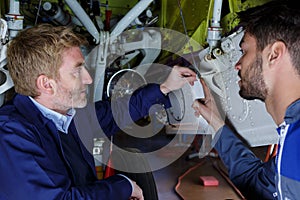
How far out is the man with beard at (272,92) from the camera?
2.87ft

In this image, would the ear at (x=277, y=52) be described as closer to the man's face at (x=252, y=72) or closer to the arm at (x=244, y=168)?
the man's face at (x=252, y=72)

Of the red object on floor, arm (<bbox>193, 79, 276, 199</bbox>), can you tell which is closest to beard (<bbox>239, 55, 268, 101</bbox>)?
arm (<bbox>193, 79, 276, 199</bbox>)

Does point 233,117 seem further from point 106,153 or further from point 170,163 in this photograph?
point 170,163

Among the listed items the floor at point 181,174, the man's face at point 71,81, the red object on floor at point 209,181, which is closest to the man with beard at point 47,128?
the man's face at point 71,81

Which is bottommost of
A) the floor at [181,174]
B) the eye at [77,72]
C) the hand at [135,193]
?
the floor at [181,174]

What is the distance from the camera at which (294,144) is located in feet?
2.79

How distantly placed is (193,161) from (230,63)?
197cm

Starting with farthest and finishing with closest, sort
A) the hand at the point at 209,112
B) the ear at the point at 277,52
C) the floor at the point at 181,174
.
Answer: the floor at the point at 181,174 < the hand at the point at 209,112 < the ear at the point at 277,52

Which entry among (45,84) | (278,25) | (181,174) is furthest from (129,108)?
(181,174)

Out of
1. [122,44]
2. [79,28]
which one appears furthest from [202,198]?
[79,28]

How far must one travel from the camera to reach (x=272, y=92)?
39.8 inches

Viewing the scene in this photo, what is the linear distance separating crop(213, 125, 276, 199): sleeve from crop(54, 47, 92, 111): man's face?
1.63ft

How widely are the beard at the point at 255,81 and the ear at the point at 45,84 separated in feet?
1.93

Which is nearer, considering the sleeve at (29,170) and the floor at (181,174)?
the sleeve at (29,170)
